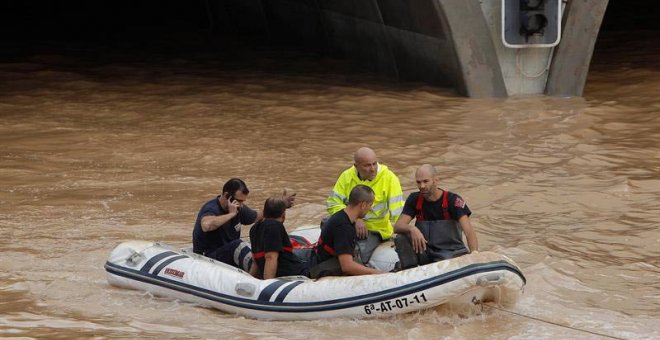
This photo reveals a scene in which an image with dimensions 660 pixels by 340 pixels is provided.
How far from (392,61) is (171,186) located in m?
7.28

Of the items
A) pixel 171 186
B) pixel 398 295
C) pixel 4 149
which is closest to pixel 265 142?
pixel 171 186

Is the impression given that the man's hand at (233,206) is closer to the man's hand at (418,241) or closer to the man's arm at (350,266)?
the man's arm at (350,266)

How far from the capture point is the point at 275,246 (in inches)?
351

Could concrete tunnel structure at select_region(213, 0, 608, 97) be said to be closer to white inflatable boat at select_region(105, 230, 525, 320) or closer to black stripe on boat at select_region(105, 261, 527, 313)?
white inflatable boat at select_region(105, 230, 525, 320)

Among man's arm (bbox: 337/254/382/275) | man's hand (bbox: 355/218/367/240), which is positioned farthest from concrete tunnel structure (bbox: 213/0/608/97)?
man's arm (bbox: 337/254/382/275)

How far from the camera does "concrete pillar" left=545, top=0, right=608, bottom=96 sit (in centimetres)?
1689

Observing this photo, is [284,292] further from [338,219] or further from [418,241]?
[418,241]

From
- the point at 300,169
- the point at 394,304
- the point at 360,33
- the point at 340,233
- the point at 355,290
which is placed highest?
the point at 360,33

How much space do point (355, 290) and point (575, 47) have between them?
31.6 feet

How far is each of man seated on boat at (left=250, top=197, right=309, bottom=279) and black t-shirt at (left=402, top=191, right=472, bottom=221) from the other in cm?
94

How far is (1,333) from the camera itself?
804cm

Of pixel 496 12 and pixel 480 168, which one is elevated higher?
pixel 496 12

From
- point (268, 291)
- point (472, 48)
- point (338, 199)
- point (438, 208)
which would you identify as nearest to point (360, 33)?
point (472, 48)

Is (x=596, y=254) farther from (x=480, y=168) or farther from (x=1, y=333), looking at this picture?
(x=1, y=333)
